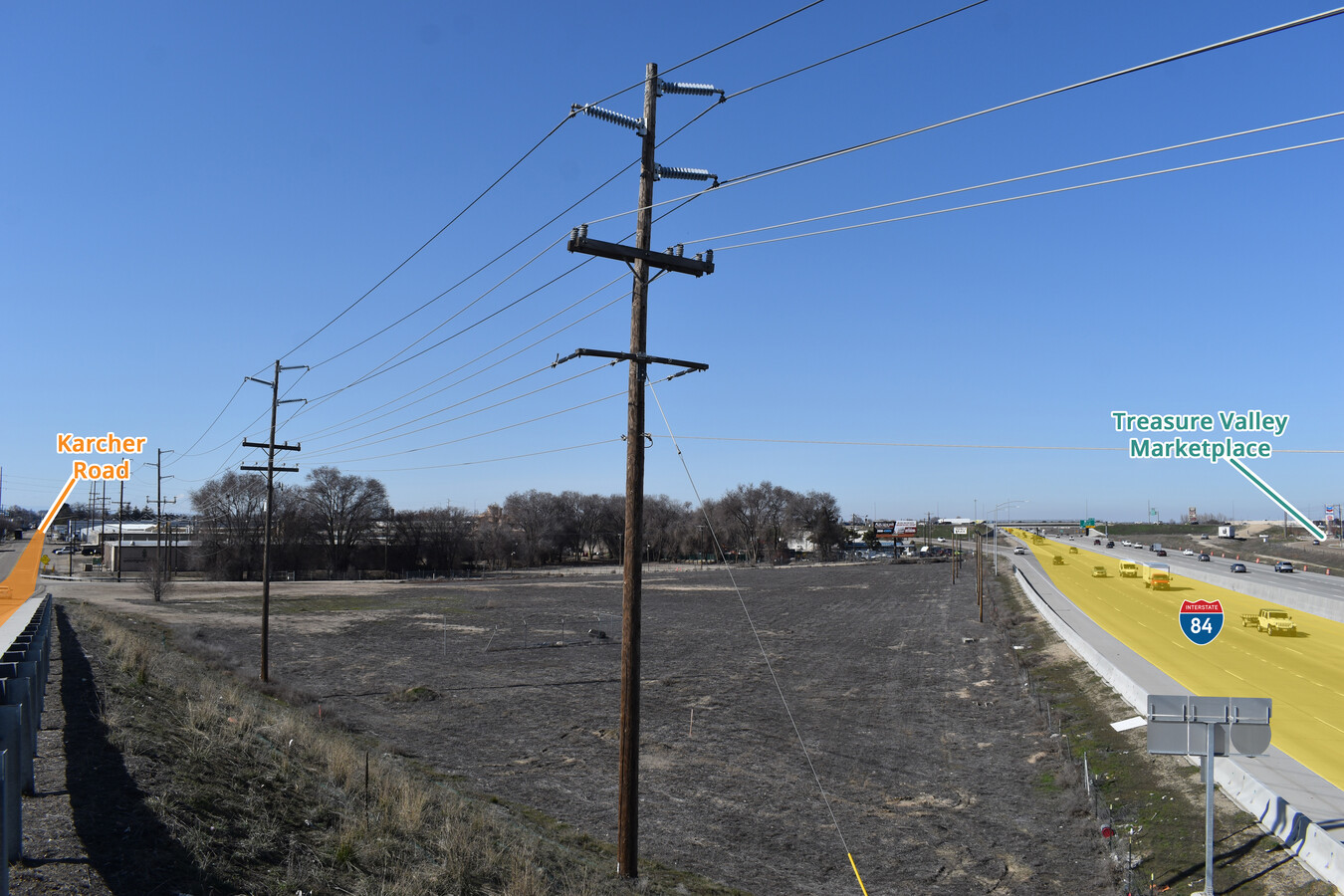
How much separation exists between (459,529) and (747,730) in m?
125

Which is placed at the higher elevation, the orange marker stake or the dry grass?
the dry grass

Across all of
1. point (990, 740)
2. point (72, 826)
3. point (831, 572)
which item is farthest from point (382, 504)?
point (72, 826)

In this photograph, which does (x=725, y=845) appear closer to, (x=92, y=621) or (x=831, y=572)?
(x=92, y=621)

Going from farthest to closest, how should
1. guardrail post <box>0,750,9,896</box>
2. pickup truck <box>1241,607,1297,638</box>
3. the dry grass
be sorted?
pickup truck <box>1241,607,1297,638</box> < the dry grass < guardrail post <box>0,750,9,896</box>

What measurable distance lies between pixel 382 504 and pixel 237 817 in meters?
133

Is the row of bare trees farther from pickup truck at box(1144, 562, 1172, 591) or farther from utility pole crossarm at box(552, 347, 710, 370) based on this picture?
utility pole crossarm at box(552, 347, 710, 370)

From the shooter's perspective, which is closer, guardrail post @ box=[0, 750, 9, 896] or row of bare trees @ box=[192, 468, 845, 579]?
guardrail post @ box=[0, 750, 9, 896]

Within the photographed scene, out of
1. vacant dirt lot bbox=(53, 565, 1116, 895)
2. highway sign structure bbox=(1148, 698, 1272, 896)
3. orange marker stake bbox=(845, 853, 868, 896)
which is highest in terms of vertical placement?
highway sign structure bbox=(1148, 698, 1272, 896)
